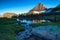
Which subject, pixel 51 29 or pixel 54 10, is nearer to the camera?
pixel 51 29

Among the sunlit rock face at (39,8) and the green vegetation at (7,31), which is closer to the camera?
the green vegetation at (7,31)

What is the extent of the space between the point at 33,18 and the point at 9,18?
1792 millimetres

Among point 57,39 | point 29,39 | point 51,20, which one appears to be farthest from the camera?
point 51,20

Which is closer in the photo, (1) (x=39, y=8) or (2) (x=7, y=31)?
(2) (x=7, y=31)

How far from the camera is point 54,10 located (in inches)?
368

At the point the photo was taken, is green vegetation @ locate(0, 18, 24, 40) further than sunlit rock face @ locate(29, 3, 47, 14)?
No

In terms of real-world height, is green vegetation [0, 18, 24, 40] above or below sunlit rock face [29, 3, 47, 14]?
below

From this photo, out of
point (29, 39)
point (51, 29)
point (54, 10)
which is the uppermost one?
point (54, 10)

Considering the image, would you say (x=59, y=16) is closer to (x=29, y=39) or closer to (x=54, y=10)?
(x=54, y=10)

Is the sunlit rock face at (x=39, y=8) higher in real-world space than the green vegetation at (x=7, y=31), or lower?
higher

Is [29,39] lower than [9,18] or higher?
lower

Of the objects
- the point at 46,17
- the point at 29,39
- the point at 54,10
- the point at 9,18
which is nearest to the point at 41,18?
the point at 46,17

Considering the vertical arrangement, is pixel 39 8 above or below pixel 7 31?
above

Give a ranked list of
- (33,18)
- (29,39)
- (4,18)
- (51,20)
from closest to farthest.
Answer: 1. (29,39)
2. (4,18)
3. (51,20)
4. (33,18)
